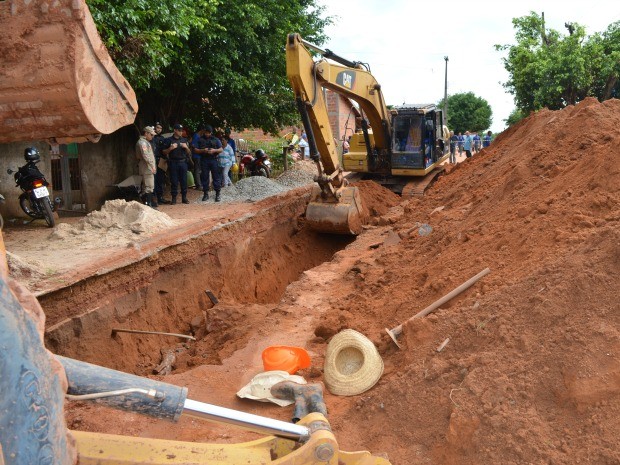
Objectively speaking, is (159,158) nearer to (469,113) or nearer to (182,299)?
(182,299)

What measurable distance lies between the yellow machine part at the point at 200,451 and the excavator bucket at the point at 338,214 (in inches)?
302

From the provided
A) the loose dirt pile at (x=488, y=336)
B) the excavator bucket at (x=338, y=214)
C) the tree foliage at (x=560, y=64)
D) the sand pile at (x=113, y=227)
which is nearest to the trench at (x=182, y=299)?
the loose dirt pile at (x=488, y=336)

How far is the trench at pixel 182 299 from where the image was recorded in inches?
246

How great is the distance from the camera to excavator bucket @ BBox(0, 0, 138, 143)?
9.04ft

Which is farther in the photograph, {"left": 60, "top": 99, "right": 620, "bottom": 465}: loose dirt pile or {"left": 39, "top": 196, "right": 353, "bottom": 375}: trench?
{"left": 39, "top": 196, "right": 353, "bottom": 375}: trench

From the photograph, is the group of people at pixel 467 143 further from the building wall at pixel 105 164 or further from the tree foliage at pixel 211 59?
the building wall at pixel 105 164

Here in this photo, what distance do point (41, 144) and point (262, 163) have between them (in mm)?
6785

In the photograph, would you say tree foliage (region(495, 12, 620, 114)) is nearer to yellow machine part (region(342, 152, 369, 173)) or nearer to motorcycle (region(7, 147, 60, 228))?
yellow machine part (region(342, 152, 369, 173))

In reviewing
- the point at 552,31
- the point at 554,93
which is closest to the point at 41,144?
the point at 554,93

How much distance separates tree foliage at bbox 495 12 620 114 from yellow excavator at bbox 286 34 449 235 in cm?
596

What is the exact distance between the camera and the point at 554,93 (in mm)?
18906

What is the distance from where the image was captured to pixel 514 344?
154 inches

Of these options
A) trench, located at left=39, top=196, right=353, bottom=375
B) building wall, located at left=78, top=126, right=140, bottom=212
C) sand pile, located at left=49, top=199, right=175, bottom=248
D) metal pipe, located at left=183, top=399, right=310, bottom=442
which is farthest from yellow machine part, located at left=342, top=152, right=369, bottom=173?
metal pipe, located at left=183, top=399, right=310, bottom=442

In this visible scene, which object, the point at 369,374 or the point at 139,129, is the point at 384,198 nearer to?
the point at 139,129
